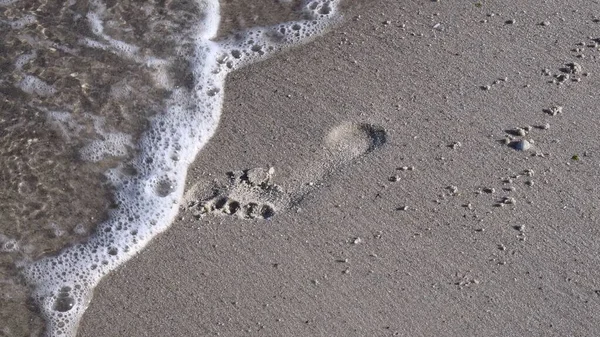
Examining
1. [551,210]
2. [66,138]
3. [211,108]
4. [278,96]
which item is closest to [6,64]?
[66,138]

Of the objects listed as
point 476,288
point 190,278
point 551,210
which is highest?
point 551,210

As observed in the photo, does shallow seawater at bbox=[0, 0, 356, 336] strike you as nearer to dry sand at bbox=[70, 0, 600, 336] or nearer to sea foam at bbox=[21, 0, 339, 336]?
sea foam at bbox=[21, 0, 339, 336]

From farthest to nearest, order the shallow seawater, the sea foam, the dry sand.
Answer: the shallow seawater → the sea foam → the dry sand

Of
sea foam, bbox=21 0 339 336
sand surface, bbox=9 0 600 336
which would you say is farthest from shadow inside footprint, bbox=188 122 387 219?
sea foam, bbox=21 0 339 336

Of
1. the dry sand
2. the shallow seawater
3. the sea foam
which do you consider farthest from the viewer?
the shallow seawater

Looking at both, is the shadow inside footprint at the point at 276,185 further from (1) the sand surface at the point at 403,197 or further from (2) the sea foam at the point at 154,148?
(2) the sea foam at the point at 154,148

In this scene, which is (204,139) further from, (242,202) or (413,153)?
(413,153)

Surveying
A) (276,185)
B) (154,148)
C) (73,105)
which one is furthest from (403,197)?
(73,105)

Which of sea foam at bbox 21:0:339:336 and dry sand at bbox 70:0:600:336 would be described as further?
sea foam at bbox 21:0:339:336

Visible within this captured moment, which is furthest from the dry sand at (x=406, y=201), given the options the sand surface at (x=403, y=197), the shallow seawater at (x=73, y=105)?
the shallow seawater at (x=73, y=105)
